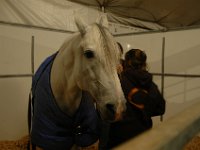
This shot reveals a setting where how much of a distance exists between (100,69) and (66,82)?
0.25 meters

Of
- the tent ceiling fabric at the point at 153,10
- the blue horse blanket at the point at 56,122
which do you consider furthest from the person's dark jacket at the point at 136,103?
the tent ceiling fabric at the point at 153,10

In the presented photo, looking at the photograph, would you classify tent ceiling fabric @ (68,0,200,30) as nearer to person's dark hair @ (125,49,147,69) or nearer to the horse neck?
person's dark hair @ (125,49,147,69)

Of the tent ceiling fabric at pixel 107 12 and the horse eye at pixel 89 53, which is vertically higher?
the tent ceiling fabric at pixel 107 12

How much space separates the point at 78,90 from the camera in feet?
3.77

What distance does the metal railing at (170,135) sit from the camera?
0.29 metres

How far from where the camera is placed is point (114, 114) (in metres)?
0.92

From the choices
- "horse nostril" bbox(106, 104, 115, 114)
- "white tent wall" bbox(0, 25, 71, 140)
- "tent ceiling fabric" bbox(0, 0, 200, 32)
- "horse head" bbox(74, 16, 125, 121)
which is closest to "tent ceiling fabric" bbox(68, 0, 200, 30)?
"tent ceiling fabric" bbox(0, 0, 200, 32)

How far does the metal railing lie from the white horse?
1.62ft

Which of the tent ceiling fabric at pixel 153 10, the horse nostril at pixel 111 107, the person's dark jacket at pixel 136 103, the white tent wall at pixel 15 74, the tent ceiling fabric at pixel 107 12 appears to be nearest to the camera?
the horse nostril at pixel 111 107

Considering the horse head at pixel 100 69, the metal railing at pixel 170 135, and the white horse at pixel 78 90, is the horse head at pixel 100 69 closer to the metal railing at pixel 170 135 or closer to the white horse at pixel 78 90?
the white horse at pixel 78 90

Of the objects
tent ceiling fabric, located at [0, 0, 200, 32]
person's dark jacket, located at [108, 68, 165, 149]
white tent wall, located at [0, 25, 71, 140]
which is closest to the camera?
person's dark jacket, located at [108, 68, 165, 149]

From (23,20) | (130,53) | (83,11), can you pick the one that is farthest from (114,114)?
(83,11)

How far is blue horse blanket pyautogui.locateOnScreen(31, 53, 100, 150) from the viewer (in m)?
1.16

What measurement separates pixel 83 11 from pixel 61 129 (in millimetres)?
1966
